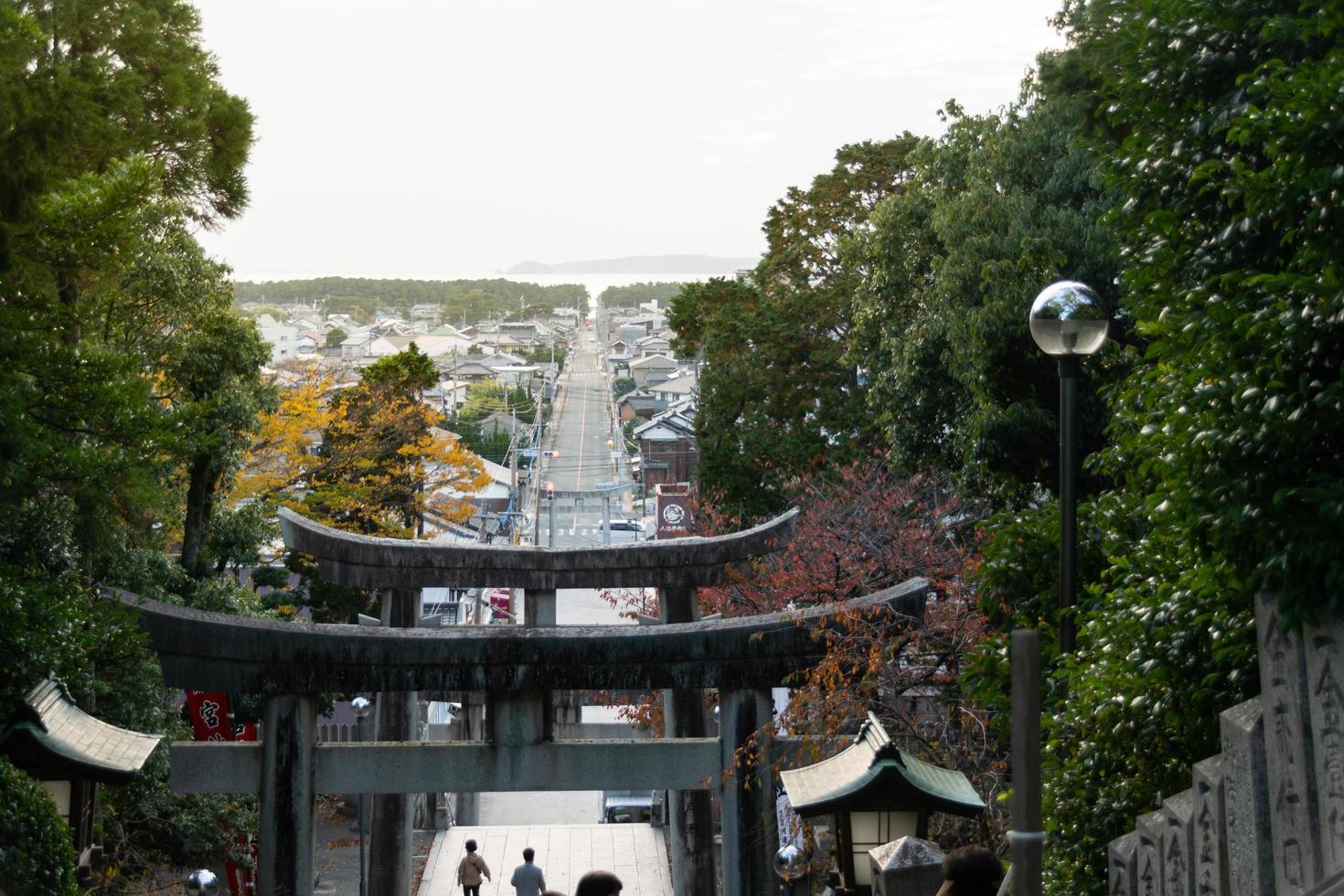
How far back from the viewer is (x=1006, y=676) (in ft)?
28.1

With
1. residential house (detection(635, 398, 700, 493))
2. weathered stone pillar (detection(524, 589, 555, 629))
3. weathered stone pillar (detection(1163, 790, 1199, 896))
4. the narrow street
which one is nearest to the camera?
weathered stone pillar (detection(1163, 790, 1199, 896))

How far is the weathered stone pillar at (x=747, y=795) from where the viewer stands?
38.1 feet

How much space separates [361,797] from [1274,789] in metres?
15.8

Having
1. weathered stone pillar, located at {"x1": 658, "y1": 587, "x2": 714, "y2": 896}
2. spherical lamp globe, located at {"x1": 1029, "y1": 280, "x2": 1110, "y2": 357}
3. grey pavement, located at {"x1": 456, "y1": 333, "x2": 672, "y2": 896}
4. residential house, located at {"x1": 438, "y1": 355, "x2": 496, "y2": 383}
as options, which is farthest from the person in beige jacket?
residential house, located at {"x1": 438, "y1": 355, "x2": 496, "y2": 383}

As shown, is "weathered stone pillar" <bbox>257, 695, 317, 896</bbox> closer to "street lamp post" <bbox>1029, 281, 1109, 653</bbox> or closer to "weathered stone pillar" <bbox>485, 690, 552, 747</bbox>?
"weathered stone pillar" <bbox>485, 690, 552, 747</bbox>

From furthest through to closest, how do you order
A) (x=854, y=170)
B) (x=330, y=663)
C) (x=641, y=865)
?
(x=854, y=170) → (x=641, y=865) → (x=330, y=663)

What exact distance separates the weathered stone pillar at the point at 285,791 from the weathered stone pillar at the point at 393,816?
4.44 metres

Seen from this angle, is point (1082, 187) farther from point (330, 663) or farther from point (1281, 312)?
point (1281, 312)

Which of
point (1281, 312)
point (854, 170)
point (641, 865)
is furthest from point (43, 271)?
point (854, 170)

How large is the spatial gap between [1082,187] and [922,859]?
36.2 ft

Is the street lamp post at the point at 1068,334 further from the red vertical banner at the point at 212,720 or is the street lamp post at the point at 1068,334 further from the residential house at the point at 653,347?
the residential house at the point at 653,347

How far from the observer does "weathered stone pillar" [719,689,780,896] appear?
11625mm

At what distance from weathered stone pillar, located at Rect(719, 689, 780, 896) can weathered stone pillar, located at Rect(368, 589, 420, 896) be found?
5.29m

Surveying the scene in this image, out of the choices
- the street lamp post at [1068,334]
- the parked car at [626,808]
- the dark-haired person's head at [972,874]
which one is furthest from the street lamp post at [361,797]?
the dark-haired person's head at [972,874]
